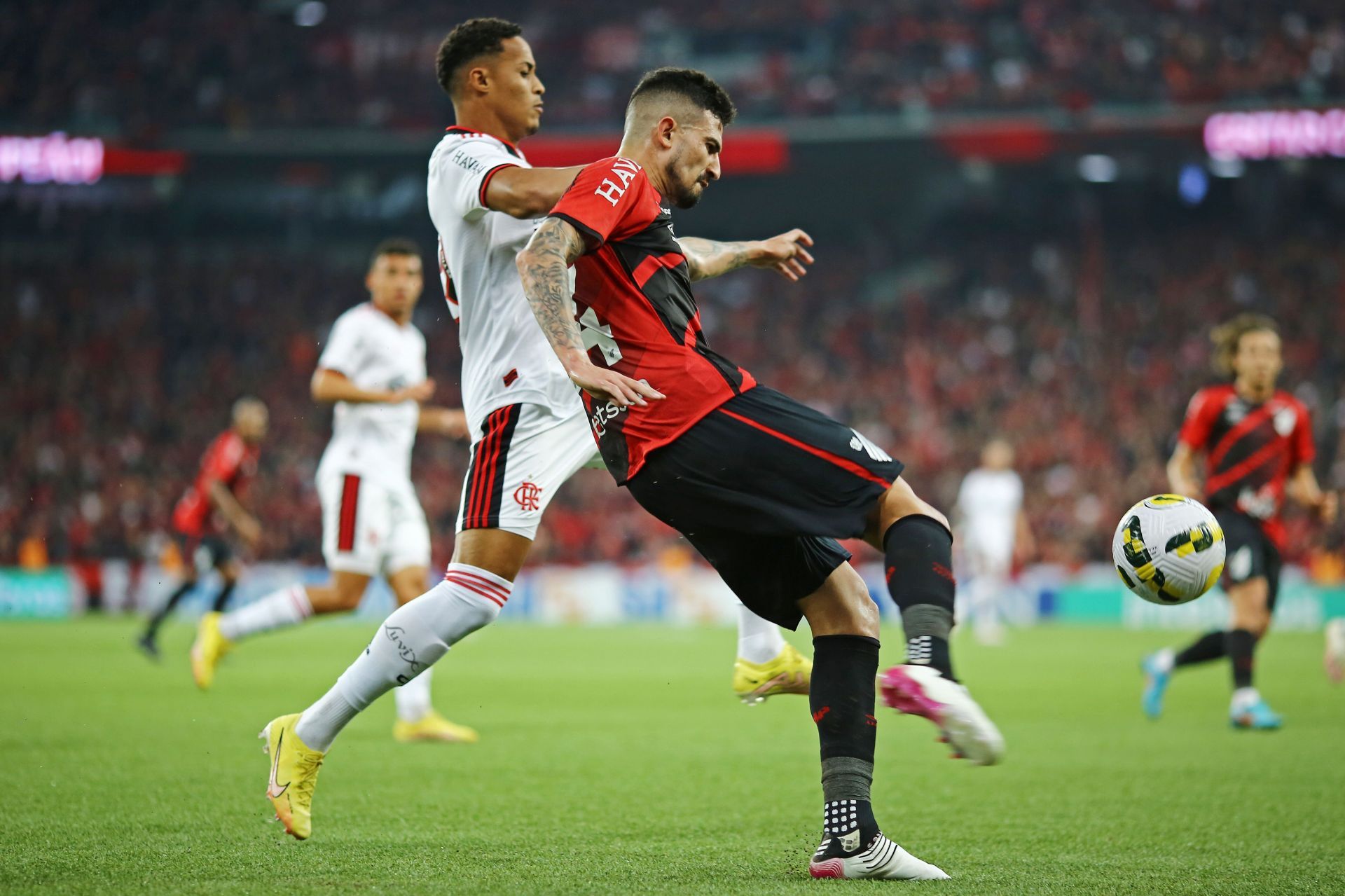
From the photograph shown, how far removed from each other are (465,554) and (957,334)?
83.0 ft

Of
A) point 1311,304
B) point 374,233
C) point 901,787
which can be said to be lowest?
point 901,787

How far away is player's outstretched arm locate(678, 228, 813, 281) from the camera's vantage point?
4562 millimetres

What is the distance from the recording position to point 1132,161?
28.7 meters

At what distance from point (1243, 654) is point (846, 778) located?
494 cm

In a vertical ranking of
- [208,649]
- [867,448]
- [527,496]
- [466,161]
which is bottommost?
[208,649]

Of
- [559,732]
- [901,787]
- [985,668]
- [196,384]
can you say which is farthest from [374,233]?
[901,787]

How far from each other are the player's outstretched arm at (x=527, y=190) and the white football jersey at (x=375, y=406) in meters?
3.45

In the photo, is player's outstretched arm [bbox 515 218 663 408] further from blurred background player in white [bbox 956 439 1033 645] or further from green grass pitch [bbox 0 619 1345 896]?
blurred background player in white [bbox 956 439 1033 645]

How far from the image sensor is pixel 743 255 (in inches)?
184

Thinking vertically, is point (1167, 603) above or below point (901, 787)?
above

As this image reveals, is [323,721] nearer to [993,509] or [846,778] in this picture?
[846,778]

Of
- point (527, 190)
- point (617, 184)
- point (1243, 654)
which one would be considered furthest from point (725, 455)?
point (1243, 654)

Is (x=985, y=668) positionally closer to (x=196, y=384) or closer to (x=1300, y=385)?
(x=1300, y=385)

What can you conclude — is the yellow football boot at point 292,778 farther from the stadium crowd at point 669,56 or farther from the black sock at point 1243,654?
the stadium crowd at point 669,56
